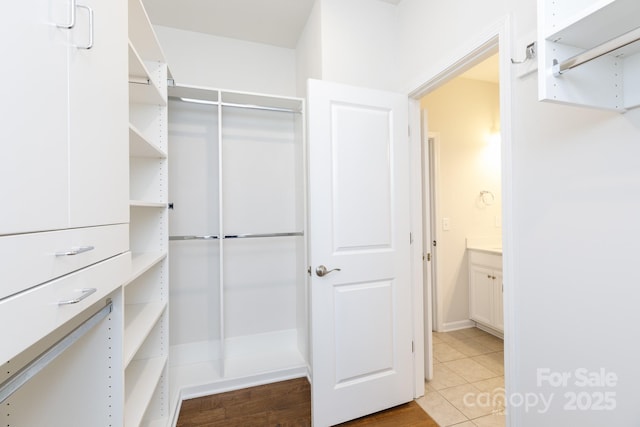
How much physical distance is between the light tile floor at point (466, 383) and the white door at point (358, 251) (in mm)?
278

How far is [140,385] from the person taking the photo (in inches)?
58.9

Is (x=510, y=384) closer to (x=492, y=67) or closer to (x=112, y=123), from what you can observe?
(x=112, y=123)

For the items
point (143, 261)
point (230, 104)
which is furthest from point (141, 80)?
point (143, 261)

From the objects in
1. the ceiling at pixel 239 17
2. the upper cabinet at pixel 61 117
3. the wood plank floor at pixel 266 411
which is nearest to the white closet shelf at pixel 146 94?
the upper cabinet at pixel 61 117

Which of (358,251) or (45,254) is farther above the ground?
(45,254)

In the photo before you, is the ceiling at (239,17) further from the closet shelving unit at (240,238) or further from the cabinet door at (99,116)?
the cabinet door at (99,116)

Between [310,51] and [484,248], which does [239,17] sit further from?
[484,248]

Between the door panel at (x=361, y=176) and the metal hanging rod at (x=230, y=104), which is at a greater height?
the metal hanging rod at (x=230, y=104)

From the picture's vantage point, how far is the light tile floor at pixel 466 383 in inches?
73.0

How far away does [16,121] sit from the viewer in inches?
21.0

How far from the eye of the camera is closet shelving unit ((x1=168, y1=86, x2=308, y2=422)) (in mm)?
2434

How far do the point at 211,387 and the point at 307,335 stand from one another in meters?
0.83

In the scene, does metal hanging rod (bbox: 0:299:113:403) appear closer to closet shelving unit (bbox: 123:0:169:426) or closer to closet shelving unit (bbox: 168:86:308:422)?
closet shelving unit (bbox: 123:0:169:426)

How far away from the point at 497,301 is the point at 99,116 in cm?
344
